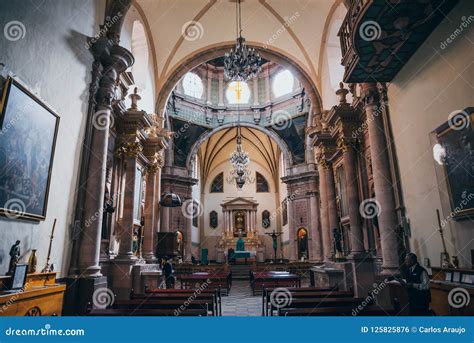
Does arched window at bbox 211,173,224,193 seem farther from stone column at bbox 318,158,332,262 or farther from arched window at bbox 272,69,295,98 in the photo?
stone column at bbox 318,158,332,262

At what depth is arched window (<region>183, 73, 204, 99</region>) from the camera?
23217mm

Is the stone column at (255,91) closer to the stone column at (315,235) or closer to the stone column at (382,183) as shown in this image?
the stone column at (315,235)

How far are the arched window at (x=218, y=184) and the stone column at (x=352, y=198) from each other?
62.7 feet

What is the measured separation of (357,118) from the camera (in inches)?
418

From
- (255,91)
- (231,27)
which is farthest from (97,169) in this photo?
(255,91)

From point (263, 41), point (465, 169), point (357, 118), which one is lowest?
point (465, 169)

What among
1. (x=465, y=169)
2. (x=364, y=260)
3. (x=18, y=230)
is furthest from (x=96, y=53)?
(x=364, y=260)

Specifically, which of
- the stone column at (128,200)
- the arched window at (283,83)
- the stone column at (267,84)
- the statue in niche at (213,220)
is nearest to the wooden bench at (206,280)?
the stone column at (128,200)

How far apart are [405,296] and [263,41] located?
11.5 meters

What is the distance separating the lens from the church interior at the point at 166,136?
4793 mm

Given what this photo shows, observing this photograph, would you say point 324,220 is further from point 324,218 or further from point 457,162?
point 457,162

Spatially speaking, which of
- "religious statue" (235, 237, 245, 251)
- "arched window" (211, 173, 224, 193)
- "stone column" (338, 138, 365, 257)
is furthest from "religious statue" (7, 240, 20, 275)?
"arched window" (211, 173, 224, 193)

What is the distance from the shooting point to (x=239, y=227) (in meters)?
27.5

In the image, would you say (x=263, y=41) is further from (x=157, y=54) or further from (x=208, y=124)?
(x=208, y=124)
